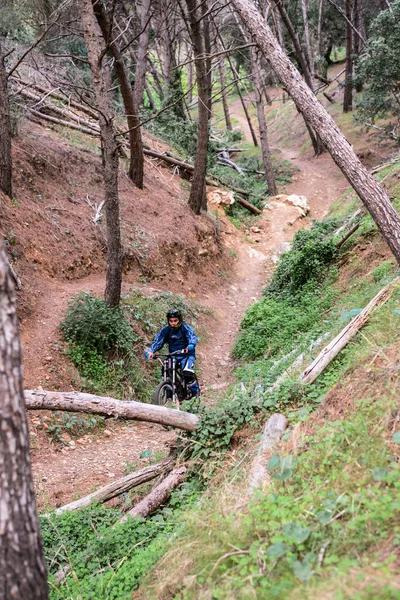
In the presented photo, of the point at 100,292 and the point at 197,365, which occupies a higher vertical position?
the point at 100,292

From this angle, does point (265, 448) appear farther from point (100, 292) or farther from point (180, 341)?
point (100, 292)

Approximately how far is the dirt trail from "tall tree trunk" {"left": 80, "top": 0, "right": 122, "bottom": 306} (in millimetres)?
1202

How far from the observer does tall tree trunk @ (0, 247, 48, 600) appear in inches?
93.1

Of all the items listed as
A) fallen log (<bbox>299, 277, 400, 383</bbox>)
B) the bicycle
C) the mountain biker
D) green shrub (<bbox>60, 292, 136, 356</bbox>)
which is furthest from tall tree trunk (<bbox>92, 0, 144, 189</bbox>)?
fallen log (<bbox>299, 277, 400, 383</bbox>)

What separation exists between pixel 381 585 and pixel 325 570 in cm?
34

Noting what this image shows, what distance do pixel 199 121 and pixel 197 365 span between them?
8.22 meters

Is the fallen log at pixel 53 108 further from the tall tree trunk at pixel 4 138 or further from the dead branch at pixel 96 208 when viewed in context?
the tall tree trunk at pixel 4 138

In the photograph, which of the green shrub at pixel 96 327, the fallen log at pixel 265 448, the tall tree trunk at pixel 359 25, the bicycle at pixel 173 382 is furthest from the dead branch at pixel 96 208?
the tall tree trunk at pixel 359 25

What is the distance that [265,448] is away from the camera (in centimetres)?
407

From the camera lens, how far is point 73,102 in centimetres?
1697

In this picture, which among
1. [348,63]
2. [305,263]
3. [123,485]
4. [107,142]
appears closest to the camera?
[123,485]

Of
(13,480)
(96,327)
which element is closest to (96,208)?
(96,327)

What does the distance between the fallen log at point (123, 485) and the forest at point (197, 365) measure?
2 centimetres

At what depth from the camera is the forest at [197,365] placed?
272 centimetres
